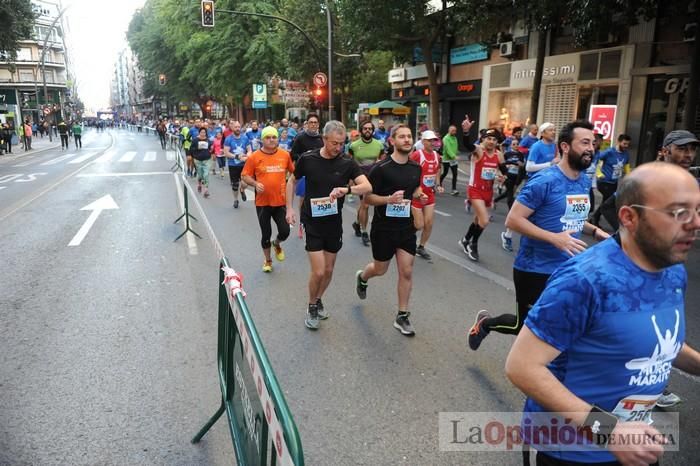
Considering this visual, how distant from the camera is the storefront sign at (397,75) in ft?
106

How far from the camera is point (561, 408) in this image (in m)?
1.61

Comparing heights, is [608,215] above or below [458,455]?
above

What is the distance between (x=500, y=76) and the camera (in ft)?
77.5

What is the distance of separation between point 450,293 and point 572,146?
9.48ft

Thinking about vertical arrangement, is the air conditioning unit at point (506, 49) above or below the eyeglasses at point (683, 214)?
above

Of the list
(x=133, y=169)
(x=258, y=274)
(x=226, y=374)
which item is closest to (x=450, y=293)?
(x=258, y=274)

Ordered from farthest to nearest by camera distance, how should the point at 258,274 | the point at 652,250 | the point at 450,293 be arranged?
the point at 258,274, the point at 450,293, the point at 652,250

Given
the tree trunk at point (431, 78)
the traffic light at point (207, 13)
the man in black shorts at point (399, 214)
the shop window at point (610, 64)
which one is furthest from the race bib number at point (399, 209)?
the tree trunk at point (431, 78)

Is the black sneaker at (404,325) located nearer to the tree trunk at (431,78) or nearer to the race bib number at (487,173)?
the race bib number at (487,173)

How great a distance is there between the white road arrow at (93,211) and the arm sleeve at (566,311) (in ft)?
27.9

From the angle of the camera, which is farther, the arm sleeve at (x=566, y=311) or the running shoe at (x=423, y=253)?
the running shoe at (x=423, y=253)

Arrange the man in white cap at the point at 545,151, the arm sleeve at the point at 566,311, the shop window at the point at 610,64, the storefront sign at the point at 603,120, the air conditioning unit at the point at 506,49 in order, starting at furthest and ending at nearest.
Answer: the air conditioning unit at the point at 506,49, the shop window at the point at 610,64, the storefront sign at the point at 603,120, the man in white cap at the point at 545,151, the arm sleeve at the point at 566,311

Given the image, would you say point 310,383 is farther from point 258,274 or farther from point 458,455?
point 258,274

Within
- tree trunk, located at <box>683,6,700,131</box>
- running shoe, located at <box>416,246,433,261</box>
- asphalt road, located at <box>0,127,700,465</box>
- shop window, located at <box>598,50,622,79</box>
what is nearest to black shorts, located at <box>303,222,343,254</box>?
asphalt road, located at <box>0,127,700,465</box>
